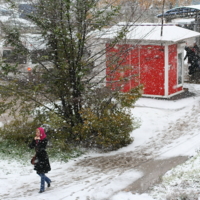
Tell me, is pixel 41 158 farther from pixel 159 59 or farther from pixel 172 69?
pixel 172 69

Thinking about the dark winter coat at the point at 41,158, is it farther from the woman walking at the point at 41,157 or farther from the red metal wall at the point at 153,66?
the red metal wall at the point at 153,66

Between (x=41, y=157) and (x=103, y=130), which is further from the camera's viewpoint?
(x=103, y=130)

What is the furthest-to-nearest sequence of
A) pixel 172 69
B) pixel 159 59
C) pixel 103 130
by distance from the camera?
pixel 172 69 → pixel 159 59 → pixel 103 130

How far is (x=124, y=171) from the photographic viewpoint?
10.3 meters

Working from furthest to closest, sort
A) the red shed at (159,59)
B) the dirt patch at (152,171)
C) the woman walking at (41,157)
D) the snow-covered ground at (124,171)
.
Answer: the red shed at (159,59)
the woman walking at (41,157)
the dirt patch at (152,171)
the snow-covered ground at (124,171)

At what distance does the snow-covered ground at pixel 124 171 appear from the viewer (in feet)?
27.7

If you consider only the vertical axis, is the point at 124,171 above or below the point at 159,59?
below

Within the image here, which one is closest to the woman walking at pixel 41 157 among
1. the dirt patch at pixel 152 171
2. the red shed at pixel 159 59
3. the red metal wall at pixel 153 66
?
the dirt patch at pixel 152 171

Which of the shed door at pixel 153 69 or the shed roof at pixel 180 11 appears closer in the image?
the shed door at pixel 153 69

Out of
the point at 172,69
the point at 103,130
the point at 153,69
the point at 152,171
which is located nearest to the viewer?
the point at 152,171

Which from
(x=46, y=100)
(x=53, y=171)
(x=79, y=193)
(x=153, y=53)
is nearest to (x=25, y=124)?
(x=46, y=100)

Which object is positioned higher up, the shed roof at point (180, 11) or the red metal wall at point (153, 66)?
the shed roof at point (180, 11)

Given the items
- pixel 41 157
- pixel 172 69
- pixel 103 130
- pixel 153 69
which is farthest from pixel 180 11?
pixel 41 157

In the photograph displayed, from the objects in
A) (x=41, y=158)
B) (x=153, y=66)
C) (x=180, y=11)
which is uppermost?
(x=180, y=11)
